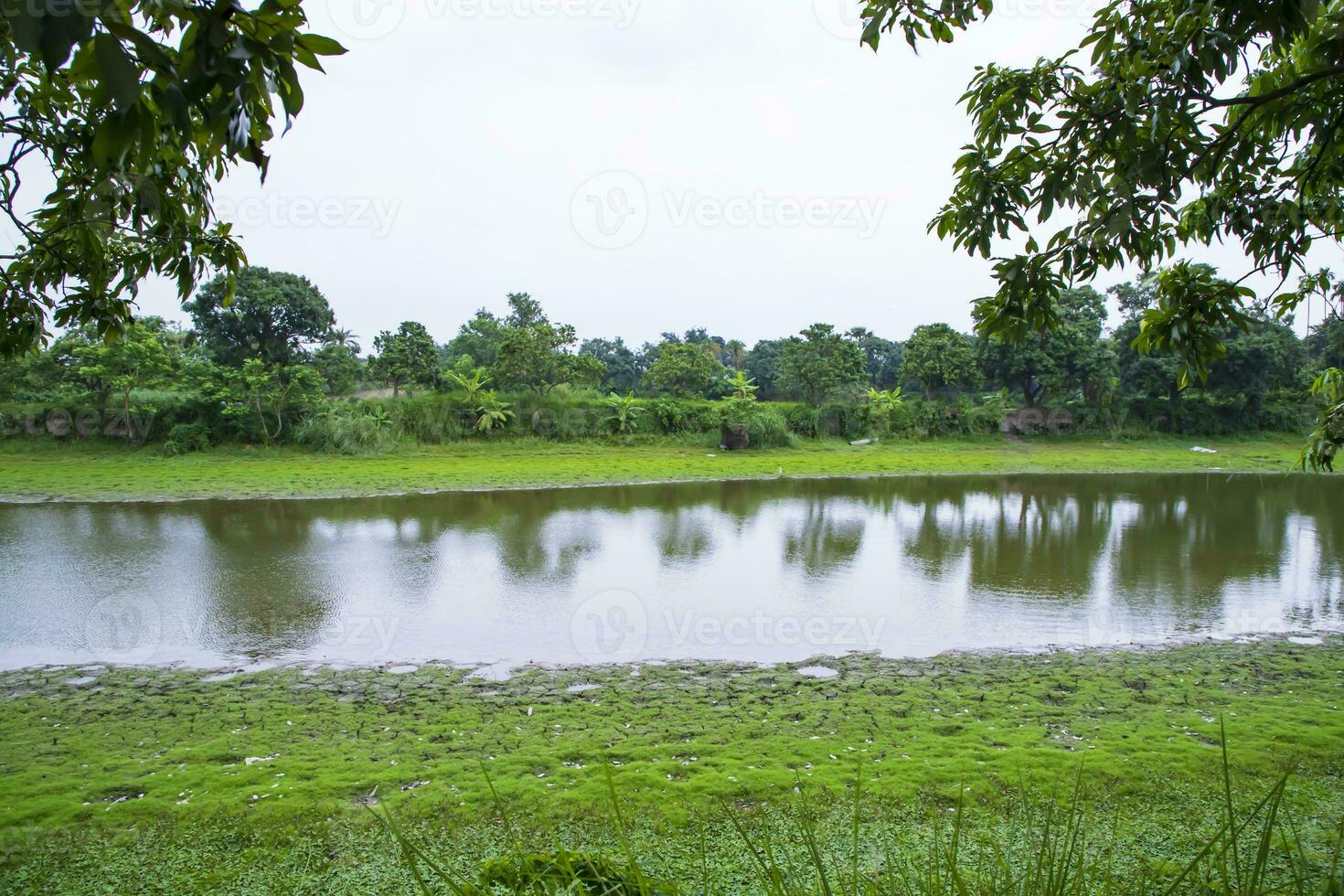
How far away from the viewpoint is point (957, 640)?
24.2 feet

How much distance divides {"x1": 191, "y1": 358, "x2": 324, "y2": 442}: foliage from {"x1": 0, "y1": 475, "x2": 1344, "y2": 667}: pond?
6.58 m

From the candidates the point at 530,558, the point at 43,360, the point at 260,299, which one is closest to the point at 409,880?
the point at 530,558

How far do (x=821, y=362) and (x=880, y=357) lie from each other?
1667cm

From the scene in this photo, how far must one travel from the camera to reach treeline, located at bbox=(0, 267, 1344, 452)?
21.5 meters

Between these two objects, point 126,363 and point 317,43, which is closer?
point 317,43

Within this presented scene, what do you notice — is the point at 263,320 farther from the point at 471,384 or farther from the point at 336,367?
the point at 471,384

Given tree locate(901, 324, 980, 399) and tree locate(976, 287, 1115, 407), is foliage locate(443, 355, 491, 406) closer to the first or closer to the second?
tree locate(901, 324, 980, 399)

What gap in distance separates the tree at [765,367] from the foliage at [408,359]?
15543mm

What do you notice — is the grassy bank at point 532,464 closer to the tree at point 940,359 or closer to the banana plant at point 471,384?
the banana plant at point 471,384

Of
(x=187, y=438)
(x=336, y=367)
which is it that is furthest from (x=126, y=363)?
(x=336, y=367)

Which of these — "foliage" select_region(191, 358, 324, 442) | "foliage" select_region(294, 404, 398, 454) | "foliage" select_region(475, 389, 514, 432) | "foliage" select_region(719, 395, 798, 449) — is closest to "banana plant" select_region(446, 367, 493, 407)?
"foliage" select_region(475, 389, 514, 432)

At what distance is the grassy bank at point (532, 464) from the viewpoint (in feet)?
56.6

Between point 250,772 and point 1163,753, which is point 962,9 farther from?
point 250,772

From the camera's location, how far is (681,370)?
1112 inches
